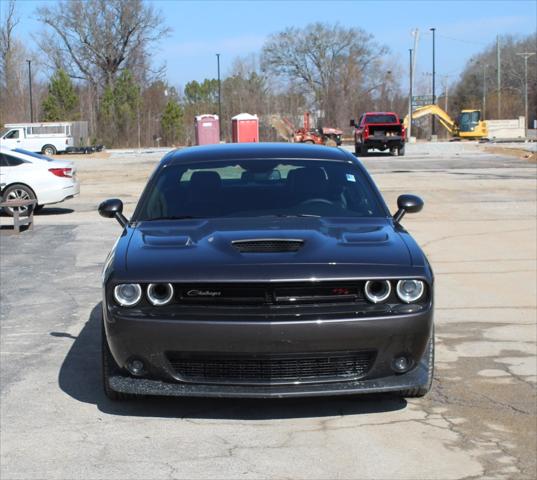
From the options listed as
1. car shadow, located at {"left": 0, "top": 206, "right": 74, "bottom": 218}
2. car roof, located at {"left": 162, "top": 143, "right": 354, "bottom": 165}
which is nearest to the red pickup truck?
car shadow, located at {"left": 0, "top": 206, "right": 74, "bottom": 218}

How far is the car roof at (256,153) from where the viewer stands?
664 centimetres

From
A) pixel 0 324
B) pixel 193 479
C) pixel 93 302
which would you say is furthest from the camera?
pixel 93 302

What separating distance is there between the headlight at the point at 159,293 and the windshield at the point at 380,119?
3931cm

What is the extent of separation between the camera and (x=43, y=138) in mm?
54438

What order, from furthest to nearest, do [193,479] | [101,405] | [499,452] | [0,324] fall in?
[0,324] → [101,405] → [499,452] → [193,479]

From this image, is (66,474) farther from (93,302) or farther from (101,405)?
(93,302)

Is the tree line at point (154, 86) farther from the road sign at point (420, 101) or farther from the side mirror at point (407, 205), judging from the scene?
the side mirror at point (407, 205)

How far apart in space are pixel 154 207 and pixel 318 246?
1646mm

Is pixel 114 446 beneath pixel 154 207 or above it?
beneath

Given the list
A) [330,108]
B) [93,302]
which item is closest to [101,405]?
[93,302]

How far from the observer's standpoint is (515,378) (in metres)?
5.98

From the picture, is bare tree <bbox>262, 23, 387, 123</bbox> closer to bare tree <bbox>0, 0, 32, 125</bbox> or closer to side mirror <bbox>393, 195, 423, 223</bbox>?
bare tree <bbox>0, 0, 32, 125</bbox>

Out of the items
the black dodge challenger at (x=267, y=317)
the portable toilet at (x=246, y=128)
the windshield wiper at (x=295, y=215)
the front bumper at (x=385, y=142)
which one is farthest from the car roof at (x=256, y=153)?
the portable toilet at (x=246, y=128)

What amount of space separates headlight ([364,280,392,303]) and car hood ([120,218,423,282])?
0.07 m
